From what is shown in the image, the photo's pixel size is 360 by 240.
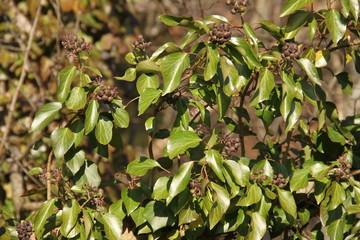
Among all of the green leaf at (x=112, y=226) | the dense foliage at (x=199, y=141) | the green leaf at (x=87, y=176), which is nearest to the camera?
the dense foliage at (x=199, y=141)

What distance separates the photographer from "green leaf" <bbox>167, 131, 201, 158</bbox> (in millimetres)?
1755

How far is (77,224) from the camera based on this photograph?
72.3 inches

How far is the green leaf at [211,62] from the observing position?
166 cm

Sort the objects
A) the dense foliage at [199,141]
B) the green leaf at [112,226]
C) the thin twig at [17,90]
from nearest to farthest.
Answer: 1. the dense foliage at [199,141]
2. the green leaf at [112,226]
3. the thin twig at [17,90]

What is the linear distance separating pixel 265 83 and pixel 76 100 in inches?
22.1

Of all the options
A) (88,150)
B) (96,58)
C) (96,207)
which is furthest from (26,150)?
(96,207)

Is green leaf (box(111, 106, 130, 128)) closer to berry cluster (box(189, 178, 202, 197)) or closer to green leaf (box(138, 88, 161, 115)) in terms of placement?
green leaf (box(138, 88, 161, 115))

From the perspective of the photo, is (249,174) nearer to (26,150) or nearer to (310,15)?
(310,15)

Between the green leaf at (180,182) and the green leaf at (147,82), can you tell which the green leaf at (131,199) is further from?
the green leaf at (147,82)

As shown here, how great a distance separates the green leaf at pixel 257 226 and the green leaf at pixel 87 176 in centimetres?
51

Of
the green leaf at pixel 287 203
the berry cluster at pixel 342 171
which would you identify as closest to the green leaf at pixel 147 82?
the green leaf at pixel 287 203

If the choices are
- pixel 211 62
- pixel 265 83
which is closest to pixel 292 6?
pixel 265 83

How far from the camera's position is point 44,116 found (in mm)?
1870

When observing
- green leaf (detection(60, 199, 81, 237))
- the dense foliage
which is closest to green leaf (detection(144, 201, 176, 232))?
the dense foliage
